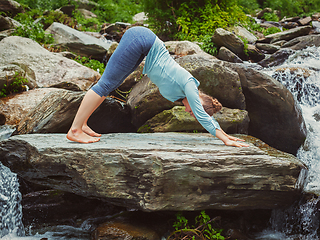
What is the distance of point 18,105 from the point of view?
5.42 m

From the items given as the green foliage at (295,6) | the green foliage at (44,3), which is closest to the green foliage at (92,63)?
the green foliage at (44,3)

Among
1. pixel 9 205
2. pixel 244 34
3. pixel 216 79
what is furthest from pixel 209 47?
pixel 9 205

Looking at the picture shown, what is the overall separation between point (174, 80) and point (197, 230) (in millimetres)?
1926

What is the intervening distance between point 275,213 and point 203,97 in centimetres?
215

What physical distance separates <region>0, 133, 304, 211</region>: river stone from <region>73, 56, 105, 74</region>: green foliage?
5553 millimetres

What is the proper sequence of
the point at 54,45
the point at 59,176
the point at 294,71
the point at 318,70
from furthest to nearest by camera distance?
the point at 54,45
the point at 318,70
the point at 294,71
the point at 59,176

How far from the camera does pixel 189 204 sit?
9.59ft

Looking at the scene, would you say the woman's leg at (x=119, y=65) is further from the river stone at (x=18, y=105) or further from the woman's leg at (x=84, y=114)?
the river stone at (x=18, y=105)

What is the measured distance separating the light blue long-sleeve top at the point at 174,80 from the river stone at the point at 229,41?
5654mm

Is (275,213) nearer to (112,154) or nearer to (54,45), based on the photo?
(112,154)

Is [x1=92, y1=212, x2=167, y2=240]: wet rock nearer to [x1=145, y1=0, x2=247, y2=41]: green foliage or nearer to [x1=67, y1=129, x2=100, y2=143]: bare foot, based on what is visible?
[x1=67, y1=129, x2=100, y2=143]: bare foot

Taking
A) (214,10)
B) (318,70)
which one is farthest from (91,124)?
(214,10)

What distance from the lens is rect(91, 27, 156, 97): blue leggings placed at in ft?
9.81

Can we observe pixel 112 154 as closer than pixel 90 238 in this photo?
Yes
